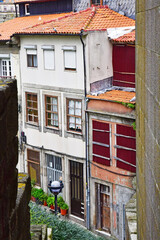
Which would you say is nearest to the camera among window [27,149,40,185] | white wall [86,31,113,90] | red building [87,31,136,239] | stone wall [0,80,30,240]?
stone wall [0,80,30,240]

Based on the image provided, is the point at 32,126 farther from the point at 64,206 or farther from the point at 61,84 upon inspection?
Answer: the point at 64,206

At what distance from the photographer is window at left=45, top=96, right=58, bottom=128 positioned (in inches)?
885

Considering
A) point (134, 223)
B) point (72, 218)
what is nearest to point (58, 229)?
point (134, 223)

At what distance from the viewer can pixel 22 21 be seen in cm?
2905

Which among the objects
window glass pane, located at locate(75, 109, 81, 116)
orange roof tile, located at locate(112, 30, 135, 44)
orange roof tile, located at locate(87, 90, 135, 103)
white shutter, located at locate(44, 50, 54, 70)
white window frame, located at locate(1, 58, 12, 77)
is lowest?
window glass pane, located at locate(75, 109, 81, 116)

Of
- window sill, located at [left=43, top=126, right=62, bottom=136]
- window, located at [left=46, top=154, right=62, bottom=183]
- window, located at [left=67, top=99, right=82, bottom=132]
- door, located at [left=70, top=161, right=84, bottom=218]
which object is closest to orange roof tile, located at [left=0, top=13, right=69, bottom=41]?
window sill, located at [left=43, top=126, right=62, bottom=136]

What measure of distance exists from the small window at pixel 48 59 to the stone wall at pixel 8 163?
18.9 m

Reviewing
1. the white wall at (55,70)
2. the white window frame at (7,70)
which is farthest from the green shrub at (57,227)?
the white window frame at (7,70)

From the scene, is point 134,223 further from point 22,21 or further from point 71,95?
point 22,21

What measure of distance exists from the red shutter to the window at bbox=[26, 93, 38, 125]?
19.5 feet

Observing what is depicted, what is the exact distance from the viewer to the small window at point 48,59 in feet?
73.3

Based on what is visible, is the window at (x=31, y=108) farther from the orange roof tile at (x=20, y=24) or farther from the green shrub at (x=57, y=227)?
the green shrub at (x=57, y=227)

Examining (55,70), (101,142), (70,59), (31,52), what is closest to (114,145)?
(101,142)

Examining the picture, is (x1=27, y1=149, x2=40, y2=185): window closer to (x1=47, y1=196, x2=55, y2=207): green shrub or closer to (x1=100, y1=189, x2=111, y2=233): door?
(x1=47, y1=196, x2=55, y2=207): green shrub
